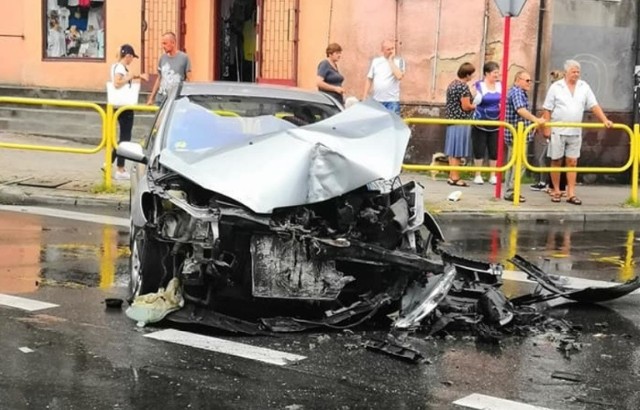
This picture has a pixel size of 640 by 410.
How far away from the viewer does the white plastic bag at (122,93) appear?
13437mm

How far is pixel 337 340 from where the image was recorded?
620cm

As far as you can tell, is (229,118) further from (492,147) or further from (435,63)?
(435,63)

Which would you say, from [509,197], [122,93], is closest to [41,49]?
[122,93]

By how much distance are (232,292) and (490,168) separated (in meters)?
7.18

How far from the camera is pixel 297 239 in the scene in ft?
19.9

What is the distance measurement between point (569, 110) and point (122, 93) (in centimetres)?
607

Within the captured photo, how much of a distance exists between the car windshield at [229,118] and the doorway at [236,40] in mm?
11136

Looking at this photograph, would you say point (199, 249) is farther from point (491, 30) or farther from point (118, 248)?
point (491, 30)

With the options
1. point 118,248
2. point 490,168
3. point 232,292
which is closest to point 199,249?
point 232,292

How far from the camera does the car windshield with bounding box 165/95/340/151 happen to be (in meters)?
7.21

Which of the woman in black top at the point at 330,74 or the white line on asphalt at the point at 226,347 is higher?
the woman in black top at the point at 330,74

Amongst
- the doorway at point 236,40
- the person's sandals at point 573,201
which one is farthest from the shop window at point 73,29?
the person's sandals at point 573,201

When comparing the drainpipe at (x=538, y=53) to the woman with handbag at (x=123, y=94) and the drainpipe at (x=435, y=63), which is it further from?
the woman with handbag at (x=123, y=94)

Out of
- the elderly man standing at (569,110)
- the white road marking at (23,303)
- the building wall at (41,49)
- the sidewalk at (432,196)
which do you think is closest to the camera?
the white road marking at (23,303)
